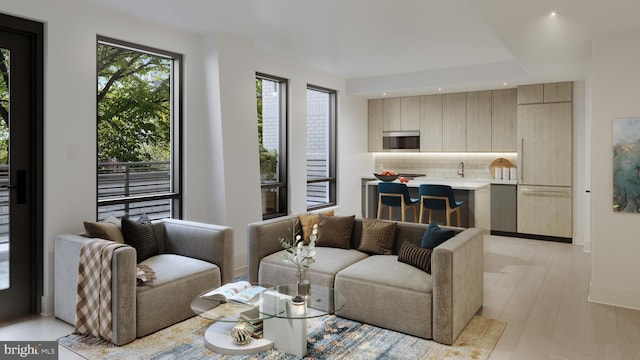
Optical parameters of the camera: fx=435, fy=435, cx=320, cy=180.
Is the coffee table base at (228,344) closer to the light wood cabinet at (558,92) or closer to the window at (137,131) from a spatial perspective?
the window at (137,131)

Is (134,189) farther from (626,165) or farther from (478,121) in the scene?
(478,121)

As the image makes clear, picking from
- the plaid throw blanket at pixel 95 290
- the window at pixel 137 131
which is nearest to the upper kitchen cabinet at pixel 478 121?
the window at pixel 137 131

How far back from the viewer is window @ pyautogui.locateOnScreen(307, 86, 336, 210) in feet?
22.5

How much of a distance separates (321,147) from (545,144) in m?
3.36

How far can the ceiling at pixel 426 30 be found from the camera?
130 inches

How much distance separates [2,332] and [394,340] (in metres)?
2.79

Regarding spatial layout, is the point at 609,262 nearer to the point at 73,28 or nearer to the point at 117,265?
the point at 117,265

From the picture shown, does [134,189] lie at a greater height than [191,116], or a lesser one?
lesser

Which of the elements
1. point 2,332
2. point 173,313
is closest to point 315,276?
point 173,313

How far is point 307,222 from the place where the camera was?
4289 millimetres

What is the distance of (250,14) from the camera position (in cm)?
400

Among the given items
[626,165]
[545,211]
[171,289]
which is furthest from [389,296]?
[545,211]

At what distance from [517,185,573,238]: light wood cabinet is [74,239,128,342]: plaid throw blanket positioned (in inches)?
225

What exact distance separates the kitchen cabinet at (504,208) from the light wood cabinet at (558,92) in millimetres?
1386
